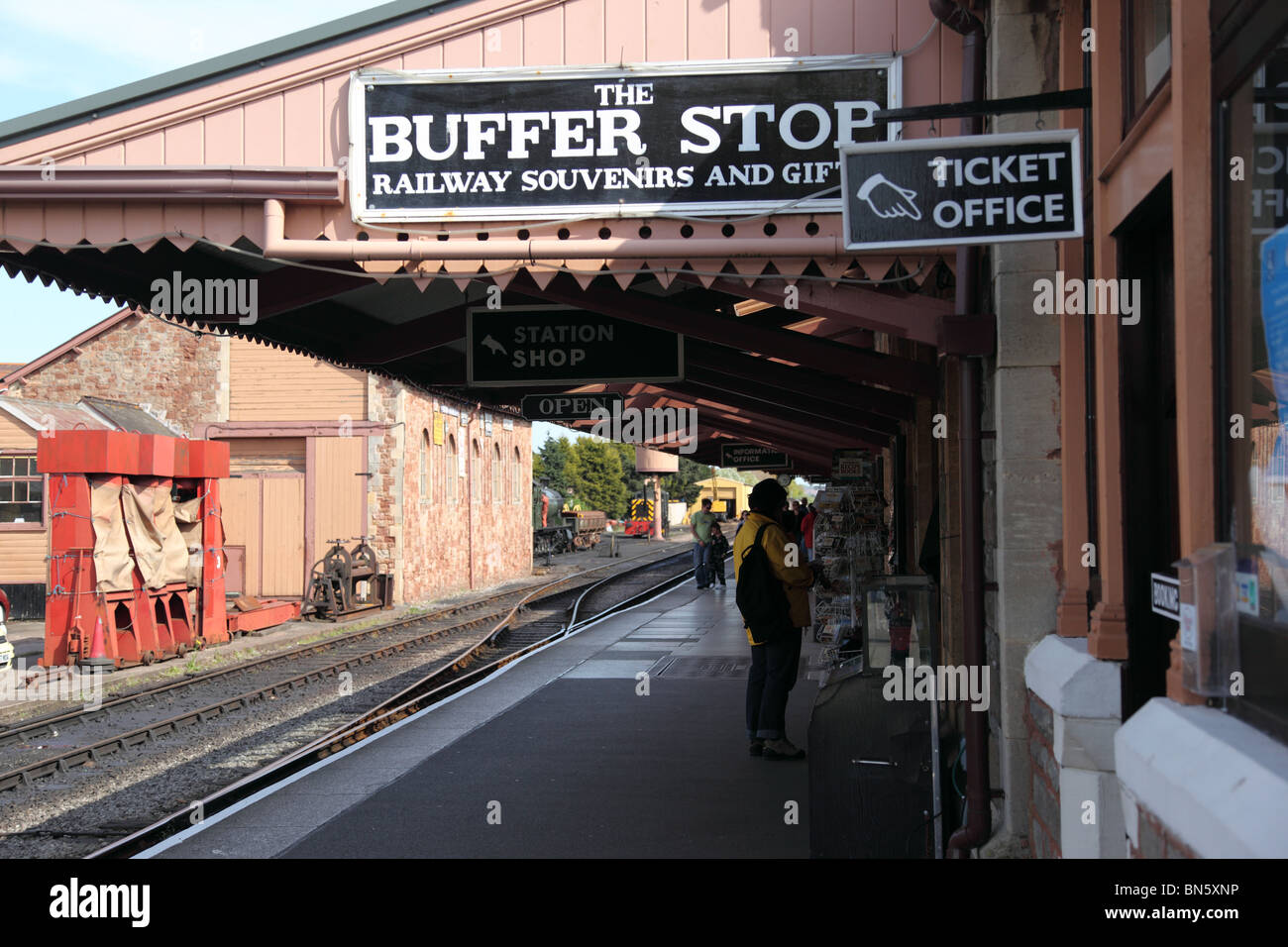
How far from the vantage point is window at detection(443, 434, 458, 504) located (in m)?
29.8

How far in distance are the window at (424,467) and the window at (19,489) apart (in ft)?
26.6

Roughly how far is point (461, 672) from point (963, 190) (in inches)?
454

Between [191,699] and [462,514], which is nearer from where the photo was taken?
[191,699]

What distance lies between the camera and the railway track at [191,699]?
963 centimetres

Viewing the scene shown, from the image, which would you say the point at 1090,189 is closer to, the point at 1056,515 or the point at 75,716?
the point at 1056,515

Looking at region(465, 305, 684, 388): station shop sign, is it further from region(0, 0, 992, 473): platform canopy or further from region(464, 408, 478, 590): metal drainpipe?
region(464, 408, 478, 590): metal drainpipe

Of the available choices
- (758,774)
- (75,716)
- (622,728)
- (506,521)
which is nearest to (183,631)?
(75,716)

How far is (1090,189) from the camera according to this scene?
412 centimetres

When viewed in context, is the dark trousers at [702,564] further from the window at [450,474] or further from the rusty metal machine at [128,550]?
the rusty metal machine at [128,550]

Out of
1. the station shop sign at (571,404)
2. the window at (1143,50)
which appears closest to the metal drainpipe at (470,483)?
the station shop sign at (571,404)

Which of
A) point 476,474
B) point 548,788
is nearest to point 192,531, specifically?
point 548,788

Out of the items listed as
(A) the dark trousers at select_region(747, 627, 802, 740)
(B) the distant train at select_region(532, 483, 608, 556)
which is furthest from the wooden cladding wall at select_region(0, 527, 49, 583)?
(B) the distant train at select_region(532, 483, 608, 556)

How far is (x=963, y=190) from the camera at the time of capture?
412cm

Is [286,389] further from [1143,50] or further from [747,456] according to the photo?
[1143,50]
